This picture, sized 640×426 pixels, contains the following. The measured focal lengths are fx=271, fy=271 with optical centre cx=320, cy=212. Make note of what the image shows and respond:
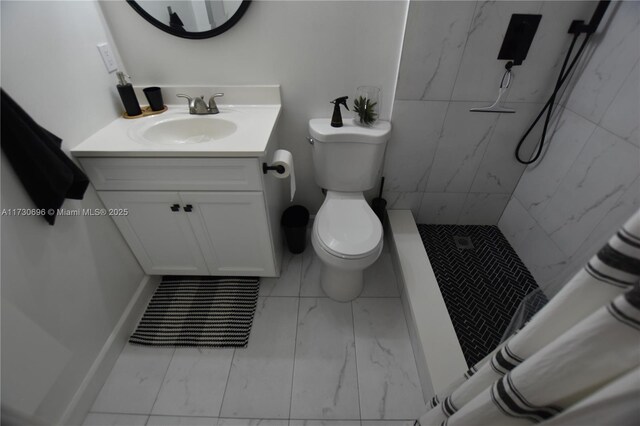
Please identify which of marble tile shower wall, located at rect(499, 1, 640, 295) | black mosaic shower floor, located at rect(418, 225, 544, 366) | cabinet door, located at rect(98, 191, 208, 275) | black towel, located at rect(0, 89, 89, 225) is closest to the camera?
black towel, located at rect(0, 89, 89, 225)

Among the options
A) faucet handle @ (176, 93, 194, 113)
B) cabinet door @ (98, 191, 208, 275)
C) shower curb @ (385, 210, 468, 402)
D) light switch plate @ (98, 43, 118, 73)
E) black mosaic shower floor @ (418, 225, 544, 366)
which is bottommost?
black mosaic shower floor @ (418, 225, 544, 366)

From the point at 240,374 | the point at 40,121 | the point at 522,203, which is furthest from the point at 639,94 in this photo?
the point at 40,121

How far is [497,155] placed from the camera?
157 centimetres

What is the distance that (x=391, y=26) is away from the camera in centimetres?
127

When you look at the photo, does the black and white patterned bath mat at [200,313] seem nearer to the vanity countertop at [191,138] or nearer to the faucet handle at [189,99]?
the vanity countertop at [191,138]

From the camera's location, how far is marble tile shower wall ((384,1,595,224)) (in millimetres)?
1179

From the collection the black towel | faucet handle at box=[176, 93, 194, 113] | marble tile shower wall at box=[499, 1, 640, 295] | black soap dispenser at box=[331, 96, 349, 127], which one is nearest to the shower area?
marble tile shower wall at box=[499, 1, 640, 295]

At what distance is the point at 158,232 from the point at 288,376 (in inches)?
35.7

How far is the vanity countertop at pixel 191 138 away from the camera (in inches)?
40.6

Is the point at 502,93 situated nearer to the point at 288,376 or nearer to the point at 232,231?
the point at 232,231

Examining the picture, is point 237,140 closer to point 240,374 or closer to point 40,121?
point 40,121

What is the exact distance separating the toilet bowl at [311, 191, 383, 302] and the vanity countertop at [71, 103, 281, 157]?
484 mm

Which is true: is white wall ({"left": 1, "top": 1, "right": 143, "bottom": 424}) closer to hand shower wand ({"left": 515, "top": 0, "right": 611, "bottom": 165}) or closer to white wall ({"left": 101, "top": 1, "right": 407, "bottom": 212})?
white wall ({"left": 101, "top": 1, "right": 407, "bottom": 212})

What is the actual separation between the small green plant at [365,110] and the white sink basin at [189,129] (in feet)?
2.05
